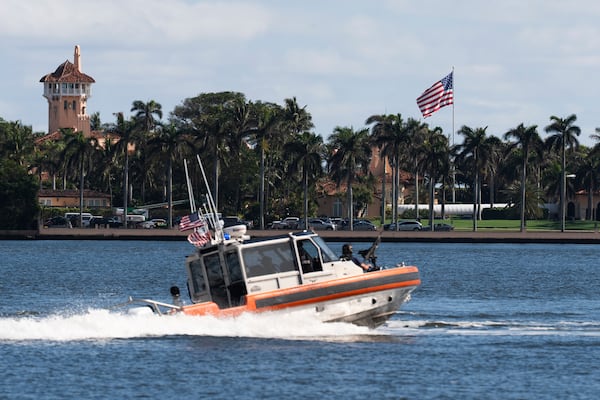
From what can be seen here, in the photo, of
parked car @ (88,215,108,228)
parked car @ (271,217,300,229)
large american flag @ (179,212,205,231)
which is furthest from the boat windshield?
parked car @ (88,215,108,228)

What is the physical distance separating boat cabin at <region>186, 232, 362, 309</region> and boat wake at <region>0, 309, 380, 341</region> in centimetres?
80

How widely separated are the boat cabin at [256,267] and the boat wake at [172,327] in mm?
803

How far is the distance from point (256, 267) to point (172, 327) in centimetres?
310

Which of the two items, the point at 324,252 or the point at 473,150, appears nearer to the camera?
the point at 324,252

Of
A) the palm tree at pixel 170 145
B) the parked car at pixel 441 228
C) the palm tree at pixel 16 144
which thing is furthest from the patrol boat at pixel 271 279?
the palm tree at pixel 16 144

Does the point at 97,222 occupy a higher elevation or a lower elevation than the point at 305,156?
lower

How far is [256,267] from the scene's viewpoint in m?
39.5

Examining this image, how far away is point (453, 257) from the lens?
344 ft

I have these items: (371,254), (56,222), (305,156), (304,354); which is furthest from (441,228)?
(304,354)

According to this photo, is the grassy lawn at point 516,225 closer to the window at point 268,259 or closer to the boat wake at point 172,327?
the boat wake at point 172,327

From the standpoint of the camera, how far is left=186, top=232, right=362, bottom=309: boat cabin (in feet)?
129

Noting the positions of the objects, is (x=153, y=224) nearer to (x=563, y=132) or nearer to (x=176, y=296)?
(x=563, y=132)

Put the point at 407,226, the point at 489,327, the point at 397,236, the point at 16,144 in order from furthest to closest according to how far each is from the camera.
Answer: the point at 16,144 → the point at 407,226 → the point at 397,236 → the point at 489,327

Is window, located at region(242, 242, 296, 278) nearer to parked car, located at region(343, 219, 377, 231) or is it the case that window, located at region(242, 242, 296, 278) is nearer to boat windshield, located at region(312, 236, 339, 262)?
boat windshield, located at region(312, 236, 339, 262)
